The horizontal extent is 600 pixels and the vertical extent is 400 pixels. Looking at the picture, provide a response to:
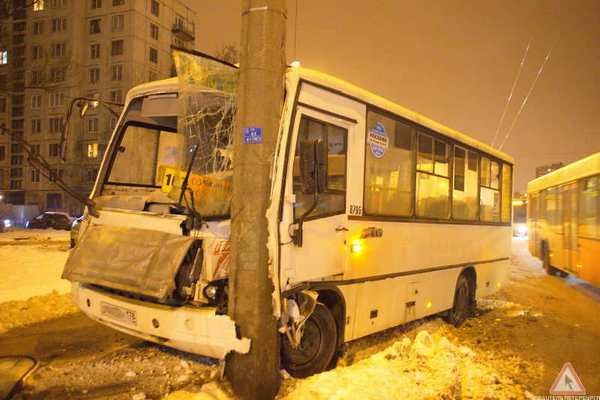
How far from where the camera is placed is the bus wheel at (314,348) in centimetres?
541

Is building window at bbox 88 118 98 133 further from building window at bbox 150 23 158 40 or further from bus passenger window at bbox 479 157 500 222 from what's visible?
bus passenger window at bbox 479 157 500 222

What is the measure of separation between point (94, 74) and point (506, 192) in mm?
56474

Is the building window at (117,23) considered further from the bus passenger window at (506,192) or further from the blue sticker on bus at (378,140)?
the blue sticker on bus at (378,140)

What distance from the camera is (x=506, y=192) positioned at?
456 inches

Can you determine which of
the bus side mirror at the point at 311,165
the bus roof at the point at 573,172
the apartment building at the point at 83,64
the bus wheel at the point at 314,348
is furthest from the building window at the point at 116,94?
the bus side mirror at the point at 311,165

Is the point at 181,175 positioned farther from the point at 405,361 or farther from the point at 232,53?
the point at 232,53

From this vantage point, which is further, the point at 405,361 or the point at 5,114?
the point at 5,114

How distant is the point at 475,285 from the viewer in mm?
9969

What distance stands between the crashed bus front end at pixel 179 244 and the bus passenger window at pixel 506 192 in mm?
8199

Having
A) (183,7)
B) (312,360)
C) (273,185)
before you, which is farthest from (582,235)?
(183,7)

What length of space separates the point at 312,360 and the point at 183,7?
65.2m

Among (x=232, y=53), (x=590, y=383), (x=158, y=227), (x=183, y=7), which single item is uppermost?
(x=183, y=7)

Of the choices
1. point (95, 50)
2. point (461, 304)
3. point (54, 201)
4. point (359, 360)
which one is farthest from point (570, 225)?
point (54, 201)

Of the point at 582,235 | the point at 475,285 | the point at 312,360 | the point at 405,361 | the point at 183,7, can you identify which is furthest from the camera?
the point at 183,7
